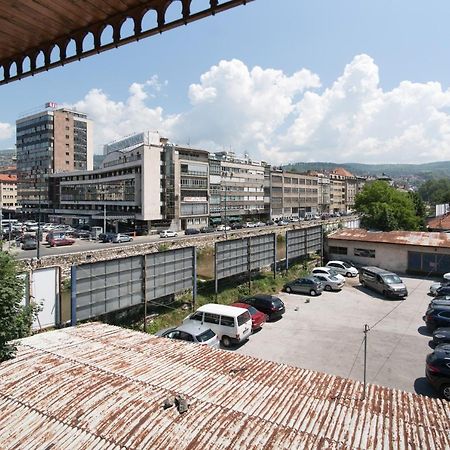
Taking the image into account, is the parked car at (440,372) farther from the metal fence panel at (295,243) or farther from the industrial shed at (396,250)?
the industrial shed at (396,250)

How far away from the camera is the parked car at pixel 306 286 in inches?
1032

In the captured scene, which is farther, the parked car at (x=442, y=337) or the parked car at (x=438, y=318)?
the parked car at (x=438, y=318)

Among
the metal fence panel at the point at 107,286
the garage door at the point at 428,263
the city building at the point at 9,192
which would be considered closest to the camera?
the metal fence panel at the point at 107,286

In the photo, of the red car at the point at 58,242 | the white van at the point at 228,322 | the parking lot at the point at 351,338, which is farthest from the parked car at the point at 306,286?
the red car at the point at 58,242

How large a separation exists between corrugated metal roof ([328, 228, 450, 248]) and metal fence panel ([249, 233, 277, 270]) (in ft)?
39.1

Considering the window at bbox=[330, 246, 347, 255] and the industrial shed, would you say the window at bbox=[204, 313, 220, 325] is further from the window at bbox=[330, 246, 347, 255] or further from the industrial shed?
the window at bbox=[330, 246, 347, 255]

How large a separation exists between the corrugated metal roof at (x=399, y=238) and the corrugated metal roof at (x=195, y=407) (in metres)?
28.2

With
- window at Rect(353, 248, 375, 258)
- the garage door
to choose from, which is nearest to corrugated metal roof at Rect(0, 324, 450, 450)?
the garage door

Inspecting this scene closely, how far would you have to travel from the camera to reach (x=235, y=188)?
3457 inches

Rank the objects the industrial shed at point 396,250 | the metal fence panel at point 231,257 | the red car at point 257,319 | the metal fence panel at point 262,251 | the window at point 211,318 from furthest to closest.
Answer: the industrial shed at point 396,250
the metal fence panel at point 262,251
the metal fence panel at point 231,257
the red car at point 257,319
the window at point 211,318

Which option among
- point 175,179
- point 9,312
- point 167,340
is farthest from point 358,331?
point 175,179

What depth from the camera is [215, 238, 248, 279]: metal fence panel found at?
23766mm

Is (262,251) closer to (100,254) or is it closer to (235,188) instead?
(100,254)

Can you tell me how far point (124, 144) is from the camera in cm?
8669
